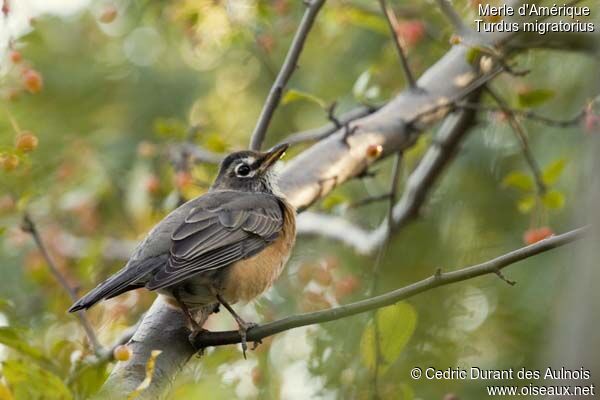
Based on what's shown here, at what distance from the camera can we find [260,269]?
456 cm

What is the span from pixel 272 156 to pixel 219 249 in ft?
3.08

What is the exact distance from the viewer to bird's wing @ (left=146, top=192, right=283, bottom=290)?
4.09 meters

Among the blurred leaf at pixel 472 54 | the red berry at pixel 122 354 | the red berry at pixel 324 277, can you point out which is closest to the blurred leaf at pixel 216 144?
the red berry at pixel 324 277

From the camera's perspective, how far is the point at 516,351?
18.6ft

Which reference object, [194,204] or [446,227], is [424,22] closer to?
[446,227]

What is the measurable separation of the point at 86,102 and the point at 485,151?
3.74 metres

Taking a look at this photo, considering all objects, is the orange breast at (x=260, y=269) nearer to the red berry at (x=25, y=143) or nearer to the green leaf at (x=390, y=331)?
the green leaf at (x=390, y=331)

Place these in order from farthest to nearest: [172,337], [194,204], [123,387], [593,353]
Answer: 1. [194,204]
2. [172,337]
3. [123,387]
4. [593,353]

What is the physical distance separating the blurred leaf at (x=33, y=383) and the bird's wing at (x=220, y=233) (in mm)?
1284

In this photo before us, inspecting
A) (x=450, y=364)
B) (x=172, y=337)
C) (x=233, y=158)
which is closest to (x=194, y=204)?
(x=233, y=158)

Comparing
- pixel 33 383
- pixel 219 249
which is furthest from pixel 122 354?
pixel 219 249

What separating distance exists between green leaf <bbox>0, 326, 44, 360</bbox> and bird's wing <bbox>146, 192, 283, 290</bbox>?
2.86 ft

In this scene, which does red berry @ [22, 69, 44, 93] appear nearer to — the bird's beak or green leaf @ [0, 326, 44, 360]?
the bird's beak

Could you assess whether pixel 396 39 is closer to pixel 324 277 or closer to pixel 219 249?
pixel 219 249
